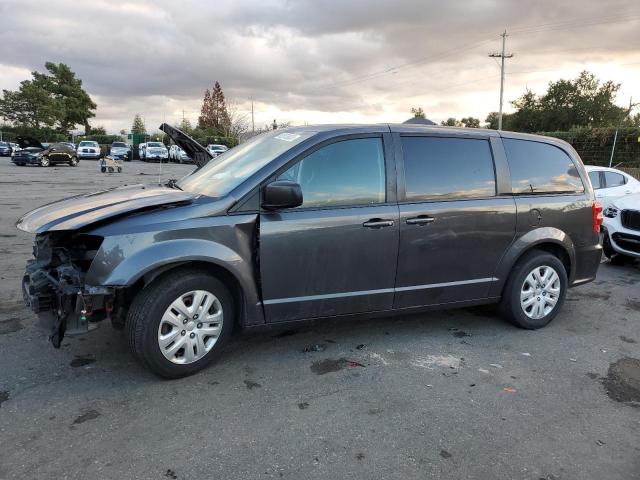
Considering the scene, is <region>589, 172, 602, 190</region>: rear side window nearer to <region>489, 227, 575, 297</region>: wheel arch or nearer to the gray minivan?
the gray minivan

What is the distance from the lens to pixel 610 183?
10.1 metres

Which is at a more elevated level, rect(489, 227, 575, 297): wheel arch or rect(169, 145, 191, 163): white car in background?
rect(169, 145, 191, 163): white car in background

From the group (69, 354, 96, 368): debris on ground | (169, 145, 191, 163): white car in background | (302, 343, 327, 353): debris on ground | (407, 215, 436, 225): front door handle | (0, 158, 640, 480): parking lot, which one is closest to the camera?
(0, 158, 640, 480): parking lot

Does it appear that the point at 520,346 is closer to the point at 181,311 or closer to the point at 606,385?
the point at 606,385

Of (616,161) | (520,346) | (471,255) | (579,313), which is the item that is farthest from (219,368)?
(616,161)

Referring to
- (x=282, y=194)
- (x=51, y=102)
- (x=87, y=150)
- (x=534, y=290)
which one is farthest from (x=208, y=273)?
(x=51, y=102)

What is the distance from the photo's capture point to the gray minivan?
11.0 feet

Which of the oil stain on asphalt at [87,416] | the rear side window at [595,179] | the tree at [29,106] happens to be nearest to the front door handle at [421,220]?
the oil stain on asphalt at [87,416]

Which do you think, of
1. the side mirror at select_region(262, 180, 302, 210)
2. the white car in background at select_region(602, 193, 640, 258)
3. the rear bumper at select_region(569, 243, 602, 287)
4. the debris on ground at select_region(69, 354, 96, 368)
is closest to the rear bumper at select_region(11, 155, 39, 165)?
the debris on ground at select_region(69, 354, 96, 368)

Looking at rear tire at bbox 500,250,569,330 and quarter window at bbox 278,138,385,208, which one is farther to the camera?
rear tire at bbox 500,250,569,330

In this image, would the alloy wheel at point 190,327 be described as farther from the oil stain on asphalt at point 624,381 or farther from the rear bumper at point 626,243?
the rear bumper at point 626,243

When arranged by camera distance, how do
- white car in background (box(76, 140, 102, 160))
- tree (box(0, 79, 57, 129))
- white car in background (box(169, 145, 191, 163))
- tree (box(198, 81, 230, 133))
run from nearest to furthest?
white car in background (box(169, 145, 191, 163)) → white car in background (box(76, 140, 102, 160)) → tree (box(0, 79, 57, 129)) → tree (box(198, 81, 230, 133))

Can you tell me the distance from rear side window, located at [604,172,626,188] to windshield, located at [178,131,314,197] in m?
8.30

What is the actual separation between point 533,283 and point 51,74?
81975mm
